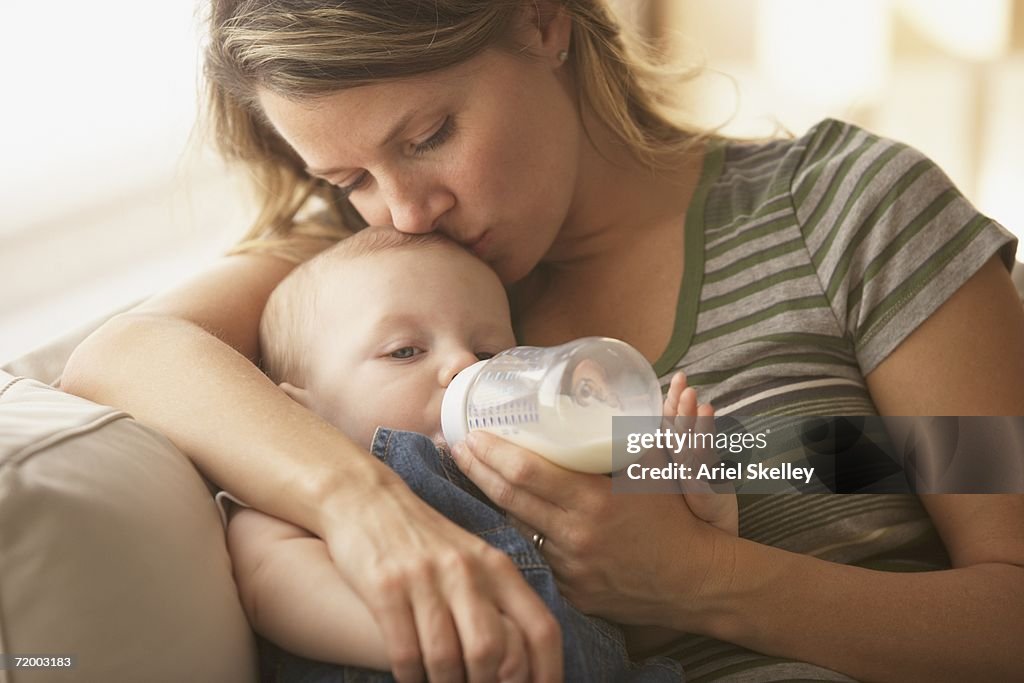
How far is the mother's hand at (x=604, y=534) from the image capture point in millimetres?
1025

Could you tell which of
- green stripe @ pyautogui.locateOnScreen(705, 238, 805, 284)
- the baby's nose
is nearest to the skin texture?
the baby's nose

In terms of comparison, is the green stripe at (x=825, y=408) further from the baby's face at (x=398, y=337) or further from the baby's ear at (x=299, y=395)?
the baby's ear at (x=299, y=395)

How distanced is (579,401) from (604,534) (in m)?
0.15

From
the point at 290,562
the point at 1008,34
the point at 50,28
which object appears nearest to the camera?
the point at 290,562

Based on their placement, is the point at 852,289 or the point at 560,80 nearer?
the point at 852,289

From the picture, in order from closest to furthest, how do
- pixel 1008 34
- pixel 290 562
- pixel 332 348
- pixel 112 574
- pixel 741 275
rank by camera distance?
pixel 112 574 → pixel 290 562 → pixel 332 348 → pixel 741 275 → pixel 1008 34

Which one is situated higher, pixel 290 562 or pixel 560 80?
pixel 560 80

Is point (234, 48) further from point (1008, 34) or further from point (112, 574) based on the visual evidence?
point (1008, 34)

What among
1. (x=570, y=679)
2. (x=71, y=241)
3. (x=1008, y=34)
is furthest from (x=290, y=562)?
(x=1008, y=34)

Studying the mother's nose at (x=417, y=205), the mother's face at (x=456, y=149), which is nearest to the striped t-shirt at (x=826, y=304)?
the mother's face at (x=456, y=149)

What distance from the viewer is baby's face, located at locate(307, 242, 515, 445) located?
1202 mm

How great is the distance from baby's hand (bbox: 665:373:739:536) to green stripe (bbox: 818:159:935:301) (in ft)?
1.08

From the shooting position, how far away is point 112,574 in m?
0.86

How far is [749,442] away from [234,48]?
Answer: 2.69ft
